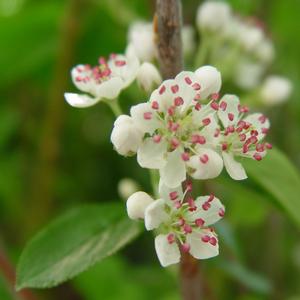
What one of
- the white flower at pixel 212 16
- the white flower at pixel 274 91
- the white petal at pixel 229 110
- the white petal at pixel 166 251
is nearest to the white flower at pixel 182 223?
the white petal at pixel 166 251

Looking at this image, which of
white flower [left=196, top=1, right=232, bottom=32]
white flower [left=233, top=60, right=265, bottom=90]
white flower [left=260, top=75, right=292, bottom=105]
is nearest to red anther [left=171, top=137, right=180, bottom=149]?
white flower [left=196, top=1, right=232, bottom=32]

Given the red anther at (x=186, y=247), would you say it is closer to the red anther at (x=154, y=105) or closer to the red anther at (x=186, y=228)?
the red anther at (x=186, y=228)

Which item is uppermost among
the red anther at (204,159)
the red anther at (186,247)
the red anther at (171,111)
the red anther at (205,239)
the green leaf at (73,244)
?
the red anther at (171,111)

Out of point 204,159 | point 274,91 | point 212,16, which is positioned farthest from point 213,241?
point 274,91

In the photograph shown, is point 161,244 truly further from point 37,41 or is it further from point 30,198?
point 37,41

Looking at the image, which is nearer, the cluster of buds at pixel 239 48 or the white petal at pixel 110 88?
the white petal at pixel 110 88

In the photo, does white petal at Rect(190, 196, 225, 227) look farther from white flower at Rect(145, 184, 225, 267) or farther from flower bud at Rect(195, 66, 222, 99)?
flower bud at Rect(195, 66, 222, 99)
